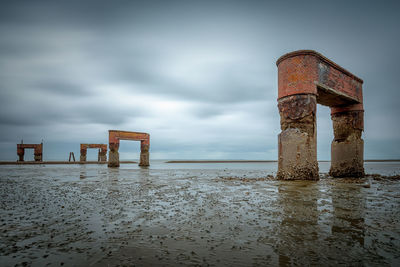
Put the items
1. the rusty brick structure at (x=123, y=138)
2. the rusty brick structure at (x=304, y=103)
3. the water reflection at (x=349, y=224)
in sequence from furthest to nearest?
the rusty brick structure at (x=123, y=138) < the rusty brick structure at (x=304, y=103) < the water reflection at (x=349, y=224)

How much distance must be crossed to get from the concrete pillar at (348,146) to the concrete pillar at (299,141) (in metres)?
3.75

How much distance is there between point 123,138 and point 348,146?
2049 centimetres

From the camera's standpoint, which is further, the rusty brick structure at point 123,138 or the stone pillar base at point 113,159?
the rusty brick structure at point 123,138

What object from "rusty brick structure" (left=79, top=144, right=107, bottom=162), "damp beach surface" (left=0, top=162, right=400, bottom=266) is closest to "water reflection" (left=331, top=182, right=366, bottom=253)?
"damp beach surface" (left=0, top=162, right=400, bottom=266)

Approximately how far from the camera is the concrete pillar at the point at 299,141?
7.58m

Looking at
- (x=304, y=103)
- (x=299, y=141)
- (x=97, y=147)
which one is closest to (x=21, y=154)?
(x=97, y=147)

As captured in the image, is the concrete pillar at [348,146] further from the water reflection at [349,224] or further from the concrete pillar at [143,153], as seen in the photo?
the concrete pillar at [143,153]

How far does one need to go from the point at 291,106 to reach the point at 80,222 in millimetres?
8069

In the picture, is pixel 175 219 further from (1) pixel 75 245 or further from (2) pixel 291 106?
(2) pixel 291 106

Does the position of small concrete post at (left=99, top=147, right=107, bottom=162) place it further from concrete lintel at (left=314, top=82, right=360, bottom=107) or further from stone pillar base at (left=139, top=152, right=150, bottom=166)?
concrete lintel at (left=314, top=82, right=360, bottom=107)

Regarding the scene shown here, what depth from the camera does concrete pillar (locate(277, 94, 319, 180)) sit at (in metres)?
7.58

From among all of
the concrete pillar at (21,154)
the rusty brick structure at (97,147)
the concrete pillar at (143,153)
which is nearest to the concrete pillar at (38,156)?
the concrete pillar at (21,154)

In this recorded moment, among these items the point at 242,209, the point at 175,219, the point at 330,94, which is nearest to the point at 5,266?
the point at 175,219

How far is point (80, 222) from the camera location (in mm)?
2568
